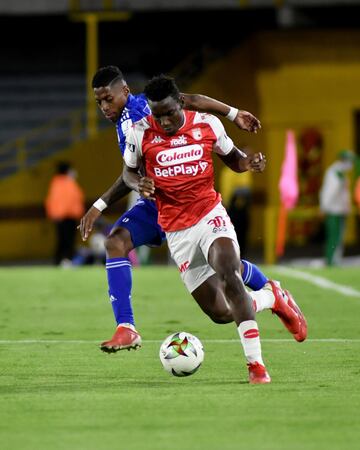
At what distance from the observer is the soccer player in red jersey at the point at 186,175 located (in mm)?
9984

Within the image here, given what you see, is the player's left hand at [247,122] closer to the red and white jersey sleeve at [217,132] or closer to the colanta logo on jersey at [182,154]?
the red and white jersey sleeve at [217,132]

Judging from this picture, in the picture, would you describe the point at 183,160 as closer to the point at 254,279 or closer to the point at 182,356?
the point at 182,356

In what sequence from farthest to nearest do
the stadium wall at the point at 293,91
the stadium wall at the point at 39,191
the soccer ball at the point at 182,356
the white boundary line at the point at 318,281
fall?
the stadium wall at the point at 293,91 < the stadium wall at the point at 39,191 < the white boundary line at the point at 318,281 < the soccer ball at the point at 182,356

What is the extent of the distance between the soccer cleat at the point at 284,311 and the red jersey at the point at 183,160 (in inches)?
37.6

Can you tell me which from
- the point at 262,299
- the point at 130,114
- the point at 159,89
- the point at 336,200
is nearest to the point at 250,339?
the point at 262,299

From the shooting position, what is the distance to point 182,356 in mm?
10078

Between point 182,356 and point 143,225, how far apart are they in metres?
1.41

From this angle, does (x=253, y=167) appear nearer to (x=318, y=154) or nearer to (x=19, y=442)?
(x=19, y=442)

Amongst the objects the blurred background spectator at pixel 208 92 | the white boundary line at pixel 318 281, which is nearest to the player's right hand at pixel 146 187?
the white boundary line at pixel 318 281

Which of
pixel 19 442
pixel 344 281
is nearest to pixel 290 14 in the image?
pixel 344 281

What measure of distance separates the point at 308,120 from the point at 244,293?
26690 mm

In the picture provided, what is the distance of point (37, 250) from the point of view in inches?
1336

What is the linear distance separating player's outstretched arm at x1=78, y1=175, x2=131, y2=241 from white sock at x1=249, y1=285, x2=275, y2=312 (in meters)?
1.20

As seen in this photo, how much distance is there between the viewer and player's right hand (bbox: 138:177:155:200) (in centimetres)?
1010
